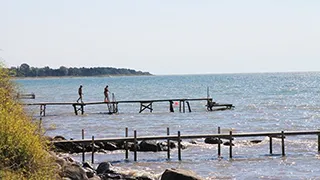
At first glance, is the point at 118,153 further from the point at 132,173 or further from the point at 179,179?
the point at 179,179

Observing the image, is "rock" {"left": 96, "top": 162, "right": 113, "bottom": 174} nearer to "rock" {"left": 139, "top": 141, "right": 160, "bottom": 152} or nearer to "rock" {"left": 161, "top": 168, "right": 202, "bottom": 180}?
"rock" {"left": 161, "top": 168, "right": 202, "bottom": 180}

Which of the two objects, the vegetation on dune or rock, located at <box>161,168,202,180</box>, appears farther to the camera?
rock, located at <box>161,168,202,180</box>

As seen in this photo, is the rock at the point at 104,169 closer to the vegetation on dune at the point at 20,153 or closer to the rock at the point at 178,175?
the rock at the point at 178,175

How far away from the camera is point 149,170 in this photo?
74.0 feet

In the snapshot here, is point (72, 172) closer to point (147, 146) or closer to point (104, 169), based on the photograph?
point (104, 169)

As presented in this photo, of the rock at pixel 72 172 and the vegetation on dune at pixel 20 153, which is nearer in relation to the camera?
the vegetation on dune at pixel 20 153

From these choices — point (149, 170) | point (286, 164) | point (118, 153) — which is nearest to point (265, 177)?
point (286, 164)

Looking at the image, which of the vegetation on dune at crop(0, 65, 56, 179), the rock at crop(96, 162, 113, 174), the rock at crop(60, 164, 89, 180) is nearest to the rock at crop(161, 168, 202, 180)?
the rock at crop(60, 164, 89, 180)

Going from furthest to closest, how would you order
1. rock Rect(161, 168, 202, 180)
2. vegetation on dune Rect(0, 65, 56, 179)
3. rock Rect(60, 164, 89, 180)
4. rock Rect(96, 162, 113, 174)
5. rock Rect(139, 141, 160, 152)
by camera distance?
rock Rect(139, 141, 160, 152)
rock Rect(96, 162, 113, 174)
rock Rect(161, 168, 202, 180)
rock Rect(60, 164, 89, 180)
vegetation on dune Rect(0, 65, 56, 179)

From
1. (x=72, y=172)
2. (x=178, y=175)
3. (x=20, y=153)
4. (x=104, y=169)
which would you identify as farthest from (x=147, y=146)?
(x=20, y=153)

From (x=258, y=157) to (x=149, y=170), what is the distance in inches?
220

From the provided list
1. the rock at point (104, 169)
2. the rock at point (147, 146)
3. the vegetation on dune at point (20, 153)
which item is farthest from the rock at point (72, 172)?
the rock at point (147, 146)

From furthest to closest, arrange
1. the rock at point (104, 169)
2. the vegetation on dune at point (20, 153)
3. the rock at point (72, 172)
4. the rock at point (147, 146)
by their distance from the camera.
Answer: the rock at point (147, 146)
the rock at point (104, 169)
the rock at point (72, 172)
the vegetation on dune at point (20, 153)

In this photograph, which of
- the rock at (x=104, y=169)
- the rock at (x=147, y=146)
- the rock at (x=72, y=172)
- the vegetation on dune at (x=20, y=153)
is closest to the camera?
the vegetation on dune at (x=20, y=153)
